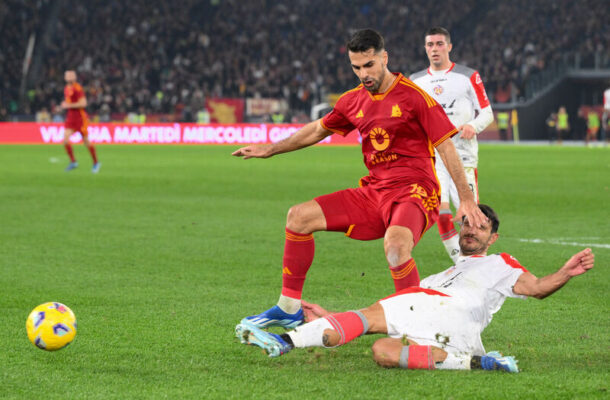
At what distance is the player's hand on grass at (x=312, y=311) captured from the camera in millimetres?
5094

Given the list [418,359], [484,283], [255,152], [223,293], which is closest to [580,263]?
[484,283]

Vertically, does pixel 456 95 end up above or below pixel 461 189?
below

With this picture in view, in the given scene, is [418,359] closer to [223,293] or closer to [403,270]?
[403,270]

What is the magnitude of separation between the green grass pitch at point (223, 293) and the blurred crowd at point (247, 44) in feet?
86.8

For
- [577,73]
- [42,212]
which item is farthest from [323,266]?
[577,73]

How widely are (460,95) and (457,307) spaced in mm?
3926

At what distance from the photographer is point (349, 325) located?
4305mm

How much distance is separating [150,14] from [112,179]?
29.8 metres

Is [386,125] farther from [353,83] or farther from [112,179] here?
[353,83]

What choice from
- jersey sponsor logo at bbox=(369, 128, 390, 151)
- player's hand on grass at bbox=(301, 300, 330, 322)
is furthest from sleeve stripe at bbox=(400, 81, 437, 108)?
player's hand on grass at bbox=(301, 300, 330, 322)

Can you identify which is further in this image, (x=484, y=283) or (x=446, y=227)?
(x=446, y=227)

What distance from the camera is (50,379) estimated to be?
4.20 meters

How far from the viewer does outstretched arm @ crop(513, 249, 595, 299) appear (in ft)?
13.5

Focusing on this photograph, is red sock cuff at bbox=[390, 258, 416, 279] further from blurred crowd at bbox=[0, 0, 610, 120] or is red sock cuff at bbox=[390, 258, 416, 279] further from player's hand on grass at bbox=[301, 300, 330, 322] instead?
blurred crowd at bbox=[0, 0, 610, 120]
